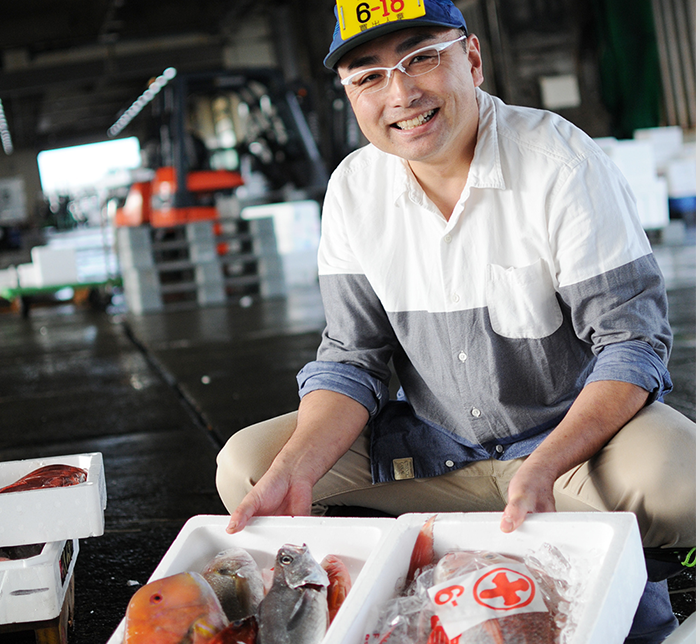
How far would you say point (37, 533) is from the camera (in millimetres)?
1469

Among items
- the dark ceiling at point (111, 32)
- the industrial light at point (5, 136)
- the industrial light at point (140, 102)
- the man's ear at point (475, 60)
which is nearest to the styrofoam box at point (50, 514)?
the man's ear at point (475, 60)

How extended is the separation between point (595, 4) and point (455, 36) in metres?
12.1

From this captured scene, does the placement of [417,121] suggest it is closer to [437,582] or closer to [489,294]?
[489,294]

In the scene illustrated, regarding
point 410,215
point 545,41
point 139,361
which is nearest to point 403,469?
point 410,215

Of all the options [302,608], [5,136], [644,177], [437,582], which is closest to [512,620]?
[437,582]

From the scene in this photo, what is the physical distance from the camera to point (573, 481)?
1.60m

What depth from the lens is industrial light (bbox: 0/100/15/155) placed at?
23.1 meters

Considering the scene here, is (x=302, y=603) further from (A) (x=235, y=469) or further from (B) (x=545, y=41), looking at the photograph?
(B) (x=545, y=41)

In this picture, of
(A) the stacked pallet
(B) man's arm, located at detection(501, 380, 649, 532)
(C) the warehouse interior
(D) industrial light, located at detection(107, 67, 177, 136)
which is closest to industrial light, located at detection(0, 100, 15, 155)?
(C) the warehouse interior

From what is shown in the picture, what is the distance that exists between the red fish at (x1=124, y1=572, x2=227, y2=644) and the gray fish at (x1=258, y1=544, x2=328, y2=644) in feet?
0.23

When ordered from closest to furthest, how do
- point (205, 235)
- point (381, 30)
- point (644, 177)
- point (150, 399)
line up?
point (381, 30), point (150, 399), point (205, 235), point (644, 177)

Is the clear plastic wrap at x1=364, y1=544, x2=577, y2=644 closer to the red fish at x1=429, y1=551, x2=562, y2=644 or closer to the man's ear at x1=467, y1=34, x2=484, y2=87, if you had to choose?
the red fish at x1=429, y1=551, x2=562, y2=644

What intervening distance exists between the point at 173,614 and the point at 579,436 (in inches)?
29.2

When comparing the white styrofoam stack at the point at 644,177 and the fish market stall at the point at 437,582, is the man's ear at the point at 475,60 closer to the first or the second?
the fish market stall at the point at 437,582
